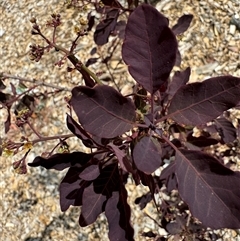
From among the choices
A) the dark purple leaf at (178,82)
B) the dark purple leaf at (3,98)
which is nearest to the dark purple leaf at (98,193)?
the dark purple leaf at (178,82)

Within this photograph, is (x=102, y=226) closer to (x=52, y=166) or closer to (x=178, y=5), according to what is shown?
(x=52, y=166)

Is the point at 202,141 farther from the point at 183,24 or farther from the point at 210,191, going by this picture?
the point at 210,191

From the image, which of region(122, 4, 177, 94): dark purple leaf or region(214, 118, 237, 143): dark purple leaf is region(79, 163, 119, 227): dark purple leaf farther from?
region(214, 118, 237, 143): dark purple leaf

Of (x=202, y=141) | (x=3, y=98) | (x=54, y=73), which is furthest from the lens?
(x=54, y=73)

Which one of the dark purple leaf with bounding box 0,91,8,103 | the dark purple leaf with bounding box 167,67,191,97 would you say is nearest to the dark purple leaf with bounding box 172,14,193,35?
the dark purple leaf with bounding box 167,67,191,97

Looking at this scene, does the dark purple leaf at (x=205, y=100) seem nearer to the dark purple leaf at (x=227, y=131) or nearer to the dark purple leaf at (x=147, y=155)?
the dark purple leaf at (x=147, y=155)

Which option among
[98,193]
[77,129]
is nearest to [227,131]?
[98,193]
